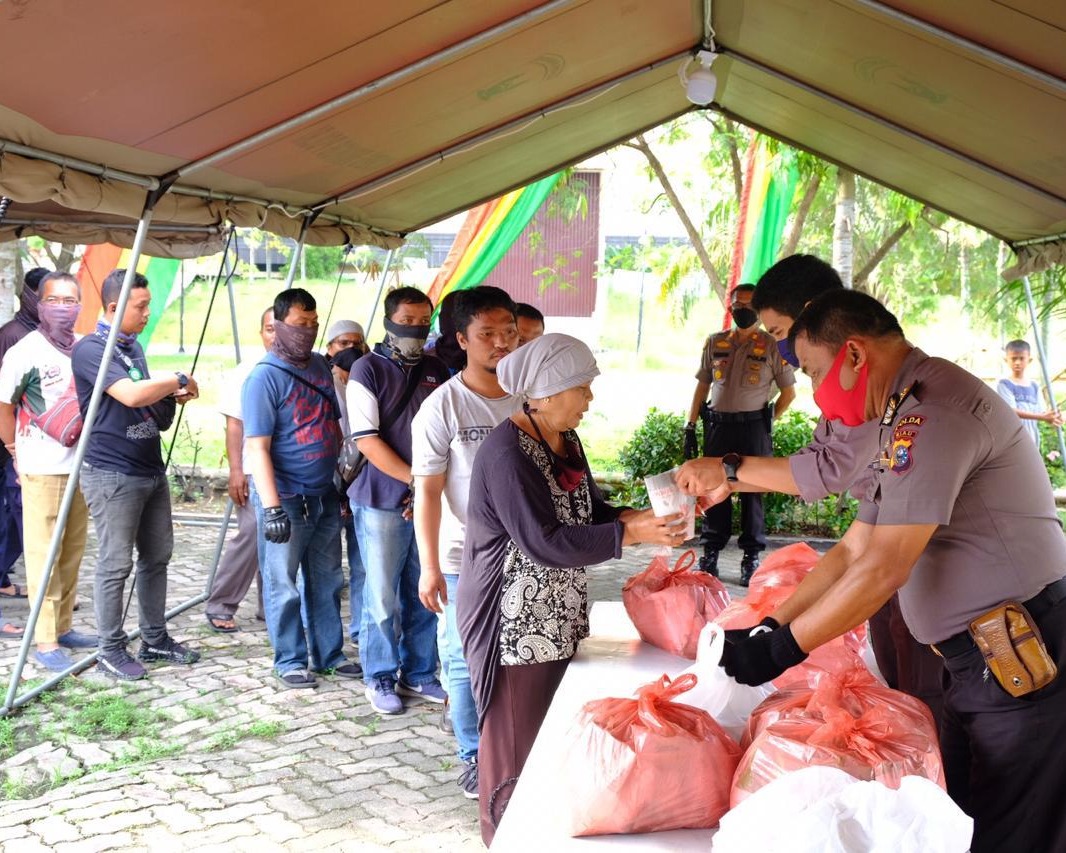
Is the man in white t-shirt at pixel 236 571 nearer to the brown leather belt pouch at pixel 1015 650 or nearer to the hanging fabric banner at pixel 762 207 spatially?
the brown leather belt pouch at pixel 1015 650

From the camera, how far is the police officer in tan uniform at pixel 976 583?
6.89 feet

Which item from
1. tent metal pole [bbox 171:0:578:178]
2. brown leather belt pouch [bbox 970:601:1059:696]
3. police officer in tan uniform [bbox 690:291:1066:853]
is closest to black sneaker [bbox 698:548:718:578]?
tent metal pole [bbox 171:0:578:178]

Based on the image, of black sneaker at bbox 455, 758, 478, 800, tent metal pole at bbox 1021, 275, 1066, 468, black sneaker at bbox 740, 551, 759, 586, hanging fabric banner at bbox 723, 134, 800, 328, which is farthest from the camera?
hanging fabric banner at bbox 723, 134, 800, 328

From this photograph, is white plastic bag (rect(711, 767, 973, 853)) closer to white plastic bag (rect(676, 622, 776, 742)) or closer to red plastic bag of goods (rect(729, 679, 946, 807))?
red plastic bag of goods (rect(729, 679, 946, 807))

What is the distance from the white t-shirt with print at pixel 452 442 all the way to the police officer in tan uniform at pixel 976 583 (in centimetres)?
170

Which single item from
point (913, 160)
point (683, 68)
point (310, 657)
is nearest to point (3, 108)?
point (310, 657)

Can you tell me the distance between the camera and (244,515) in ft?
19.8

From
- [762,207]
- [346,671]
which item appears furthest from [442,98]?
[762,207]

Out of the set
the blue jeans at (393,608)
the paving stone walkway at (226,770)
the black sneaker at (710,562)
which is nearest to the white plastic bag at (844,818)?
the paving stone walkway at (226,770)

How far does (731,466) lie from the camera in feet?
10.8

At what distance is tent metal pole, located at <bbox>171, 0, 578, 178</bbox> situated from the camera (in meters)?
4.04

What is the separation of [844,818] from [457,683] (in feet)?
7.28

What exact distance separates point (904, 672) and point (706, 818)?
1.47 metres

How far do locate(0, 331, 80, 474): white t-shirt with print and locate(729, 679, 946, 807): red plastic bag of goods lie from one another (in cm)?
436
